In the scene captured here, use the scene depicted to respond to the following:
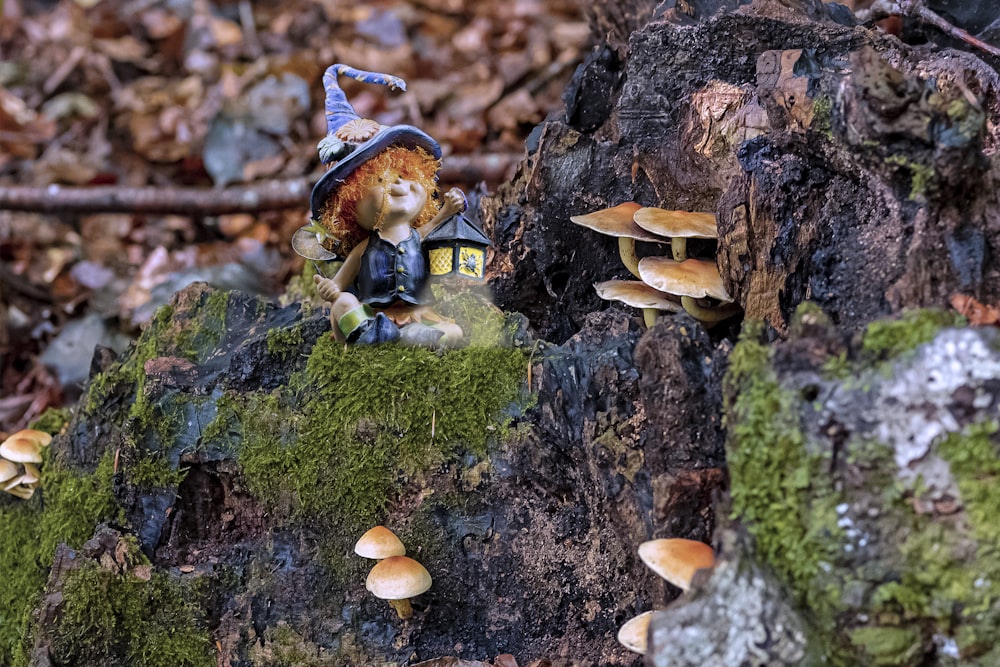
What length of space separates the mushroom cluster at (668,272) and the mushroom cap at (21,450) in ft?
8.19

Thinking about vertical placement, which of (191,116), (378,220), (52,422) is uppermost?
(378,220)

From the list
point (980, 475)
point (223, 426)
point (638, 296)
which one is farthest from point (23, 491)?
point (980, 475)

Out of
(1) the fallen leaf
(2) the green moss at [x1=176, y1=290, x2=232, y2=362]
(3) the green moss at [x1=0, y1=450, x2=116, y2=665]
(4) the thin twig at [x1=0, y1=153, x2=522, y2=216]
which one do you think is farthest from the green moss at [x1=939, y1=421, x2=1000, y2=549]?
(4) the thin twig at [x1=0, y1=153, x2=522, y2=216]

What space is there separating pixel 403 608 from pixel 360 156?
1.61m

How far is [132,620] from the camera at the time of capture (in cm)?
300

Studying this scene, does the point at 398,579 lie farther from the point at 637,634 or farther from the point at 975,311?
the point at 975,311

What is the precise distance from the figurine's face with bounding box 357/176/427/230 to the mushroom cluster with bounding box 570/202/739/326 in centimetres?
65

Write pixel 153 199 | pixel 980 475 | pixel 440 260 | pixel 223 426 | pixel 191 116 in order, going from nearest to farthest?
pixel 980 475 < pixel 223 426 < pixel 440 260 < pixel 153 199 < pixel 191 116

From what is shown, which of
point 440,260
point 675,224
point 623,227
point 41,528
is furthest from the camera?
point 41,528

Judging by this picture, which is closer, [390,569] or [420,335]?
[390,569]

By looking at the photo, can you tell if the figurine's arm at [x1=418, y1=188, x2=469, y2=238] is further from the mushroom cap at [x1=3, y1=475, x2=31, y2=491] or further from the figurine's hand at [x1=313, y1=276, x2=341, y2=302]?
the mushroom cap at [x1=3, y1=475, x2=31, y2=491]

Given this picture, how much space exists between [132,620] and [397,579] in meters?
1.10

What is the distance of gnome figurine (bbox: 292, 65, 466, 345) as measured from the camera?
9.89 ft

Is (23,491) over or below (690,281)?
below
